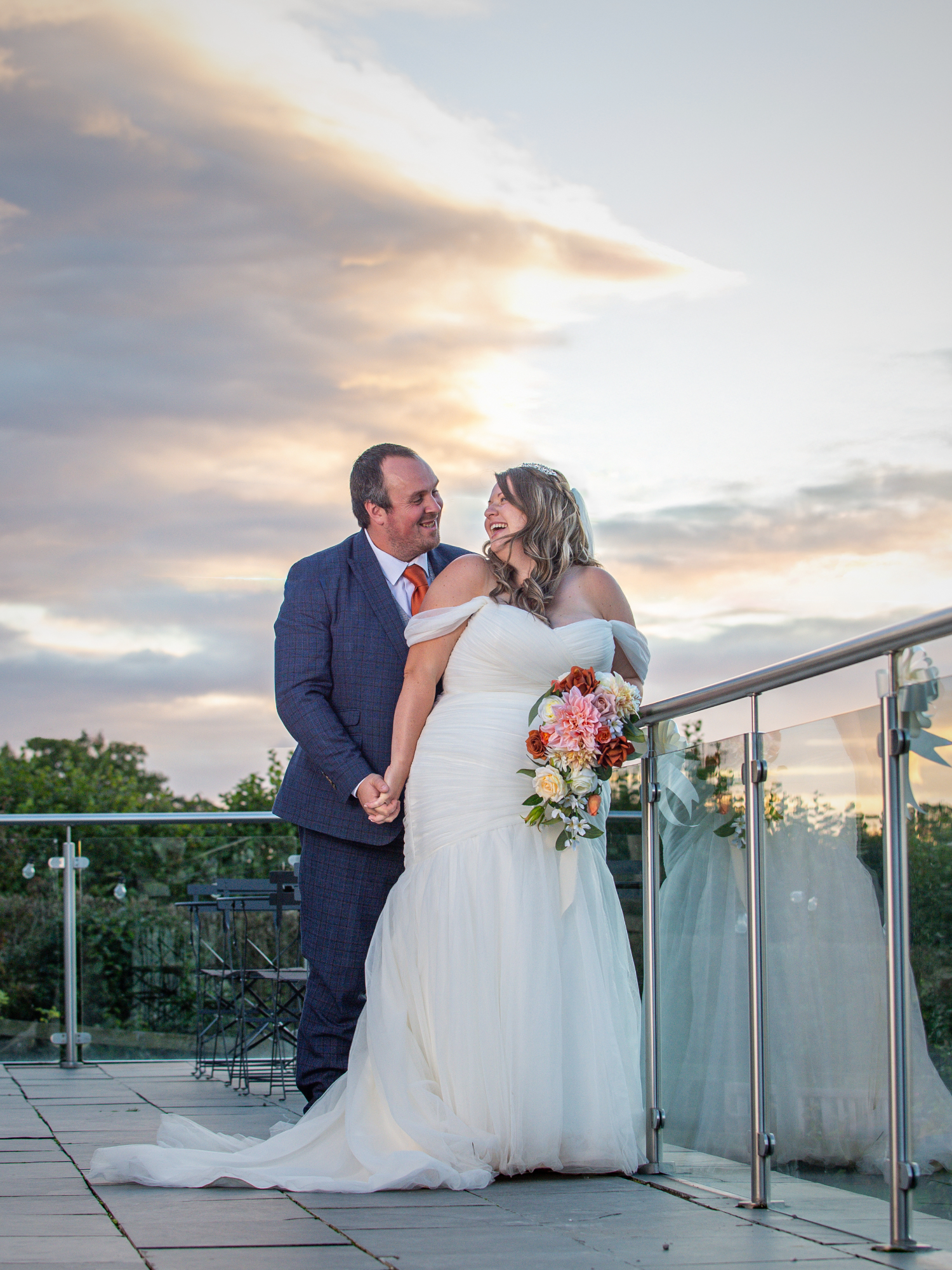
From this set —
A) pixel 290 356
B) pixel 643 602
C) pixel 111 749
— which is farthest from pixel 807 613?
pixel 111 749

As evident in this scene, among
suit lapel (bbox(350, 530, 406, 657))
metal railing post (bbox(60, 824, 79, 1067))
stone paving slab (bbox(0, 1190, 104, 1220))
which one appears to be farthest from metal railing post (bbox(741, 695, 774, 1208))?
metal railing post (bbox(60, 824, 79, 1067))

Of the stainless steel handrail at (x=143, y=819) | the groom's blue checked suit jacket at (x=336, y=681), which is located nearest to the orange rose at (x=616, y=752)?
the groom's blue checked suit jacket at (x=336, y=681)

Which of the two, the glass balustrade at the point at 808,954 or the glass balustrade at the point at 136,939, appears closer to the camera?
the glass balustrade at the point at 808,954

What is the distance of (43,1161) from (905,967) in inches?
Result: 90.4

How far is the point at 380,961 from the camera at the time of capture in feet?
11.6

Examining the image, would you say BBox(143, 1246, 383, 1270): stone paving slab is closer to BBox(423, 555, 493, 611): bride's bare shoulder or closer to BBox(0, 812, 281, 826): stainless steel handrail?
BBox(423, 555, 493, 611): bride's bare shoulder

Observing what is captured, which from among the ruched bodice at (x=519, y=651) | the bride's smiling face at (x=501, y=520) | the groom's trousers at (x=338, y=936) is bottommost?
the groom's trousers at (x=338, y=936)

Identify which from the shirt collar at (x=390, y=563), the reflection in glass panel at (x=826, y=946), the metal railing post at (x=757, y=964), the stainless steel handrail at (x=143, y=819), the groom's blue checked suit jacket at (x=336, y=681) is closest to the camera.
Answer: the reflection in glass panel at (x=826, y=946)

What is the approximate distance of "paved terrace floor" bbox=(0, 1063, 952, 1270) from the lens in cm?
238

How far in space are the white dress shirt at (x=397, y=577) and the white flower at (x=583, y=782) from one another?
36.5 inches

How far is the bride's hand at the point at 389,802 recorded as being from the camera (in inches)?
145

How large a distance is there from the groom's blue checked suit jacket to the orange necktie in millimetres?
65

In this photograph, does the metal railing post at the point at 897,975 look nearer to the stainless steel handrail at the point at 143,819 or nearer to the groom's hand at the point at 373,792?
the groom's hand at the point at 373,792

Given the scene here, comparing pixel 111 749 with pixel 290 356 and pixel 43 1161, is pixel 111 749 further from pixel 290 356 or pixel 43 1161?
pixel 43 1161
